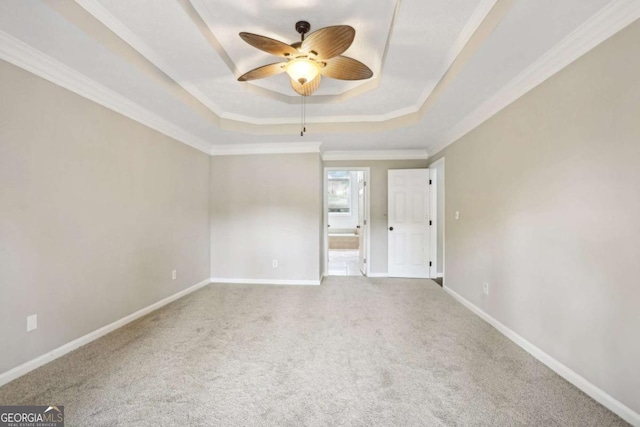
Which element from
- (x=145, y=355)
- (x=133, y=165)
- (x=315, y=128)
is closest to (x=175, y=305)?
(x=145, y=355)

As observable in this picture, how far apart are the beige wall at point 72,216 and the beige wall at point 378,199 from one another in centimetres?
301

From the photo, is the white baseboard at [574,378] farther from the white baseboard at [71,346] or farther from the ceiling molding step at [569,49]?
the white baseboard at [71,346]

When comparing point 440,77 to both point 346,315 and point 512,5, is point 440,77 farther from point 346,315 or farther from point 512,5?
point 346,315

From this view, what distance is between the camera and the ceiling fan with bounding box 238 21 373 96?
5.23 feet

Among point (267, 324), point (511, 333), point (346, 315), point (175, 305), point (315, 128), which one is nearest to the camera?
point (511, 333)

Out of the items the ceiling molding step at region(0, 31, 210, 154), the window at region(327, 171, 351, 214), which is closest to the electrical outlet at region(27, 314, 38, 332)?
the ceiling molding step at region(0, 31, 210, 154)

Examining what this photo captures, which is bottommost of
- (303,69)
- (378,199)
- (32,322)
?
(32,322)

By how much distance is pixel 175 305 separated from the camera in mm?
3197

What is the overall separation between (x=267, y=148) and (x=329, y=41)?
2.75 meters

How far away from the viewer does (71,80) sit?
2068 mm

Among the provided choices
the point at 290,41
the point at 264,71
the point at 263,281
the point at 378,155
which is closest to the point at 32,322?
the point at 264,71

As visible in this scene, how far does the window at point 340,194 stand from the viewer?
9461 millimetres

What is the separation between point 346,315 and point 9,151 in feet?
10.4

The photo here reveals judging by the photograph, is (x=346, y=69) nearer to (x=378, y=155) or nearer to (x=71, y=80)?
(x=71, y=80)
